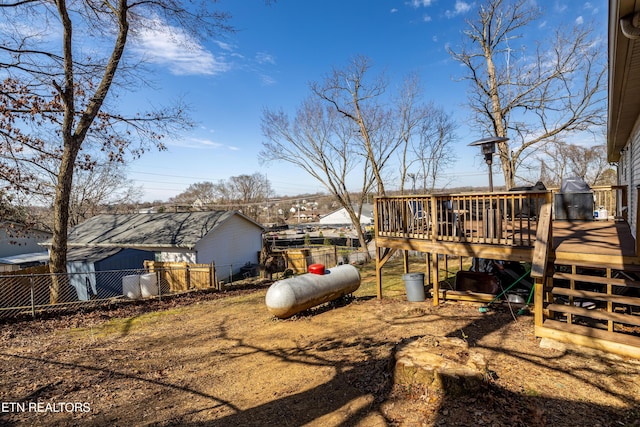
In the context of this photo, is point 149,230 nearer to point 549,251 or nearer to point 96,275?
point 96,275

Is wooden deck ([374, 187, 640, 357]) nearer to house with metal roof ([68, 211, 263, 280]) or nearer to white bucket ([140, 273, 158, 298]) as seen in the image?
white bucket ([140, 273, 158, 298])

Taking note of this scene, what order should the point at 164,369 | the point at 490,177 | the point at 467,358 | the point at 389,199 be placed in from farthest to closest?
the point at 389,199 → the point at 490,177 → the point at 164,369 → the point at 467,358

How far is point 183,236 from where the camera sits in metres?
18.1

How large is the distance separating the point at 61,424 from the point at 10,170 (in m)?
11.1

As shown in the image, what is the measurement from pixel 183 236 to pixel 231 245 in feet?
10.5

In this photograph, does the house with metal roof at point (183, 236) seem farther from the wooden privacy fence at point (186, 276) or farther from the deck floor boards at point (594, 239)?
the deck floor boards at point (594, 239)

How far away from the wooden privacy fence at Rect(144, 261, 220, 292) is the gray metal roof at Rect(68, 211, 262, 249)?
6.98 feet

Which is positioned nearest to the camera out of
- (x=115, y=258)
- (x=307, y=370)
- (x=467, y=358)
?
(x=467, y=358)

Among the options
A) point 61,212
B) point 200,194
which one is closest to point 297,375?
point 61,212

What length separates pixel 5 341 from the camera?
682cm

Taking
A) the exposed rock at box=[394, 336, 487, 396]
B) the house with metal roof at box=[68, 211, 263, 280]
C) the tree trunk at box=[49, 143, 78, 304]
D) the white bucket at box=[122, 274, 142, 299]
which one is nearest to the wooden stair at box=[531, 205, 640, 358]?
the exposed rock at box=[394, 336, 487, 396]

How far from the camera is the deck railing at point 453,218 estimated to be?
6344 mm

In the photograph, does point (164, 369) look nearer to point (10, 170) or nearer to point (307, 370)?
point (307, 370)

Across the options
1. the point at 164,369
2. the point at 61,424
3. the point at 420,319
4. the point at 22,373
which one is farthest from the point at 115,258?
the point at 420,319
